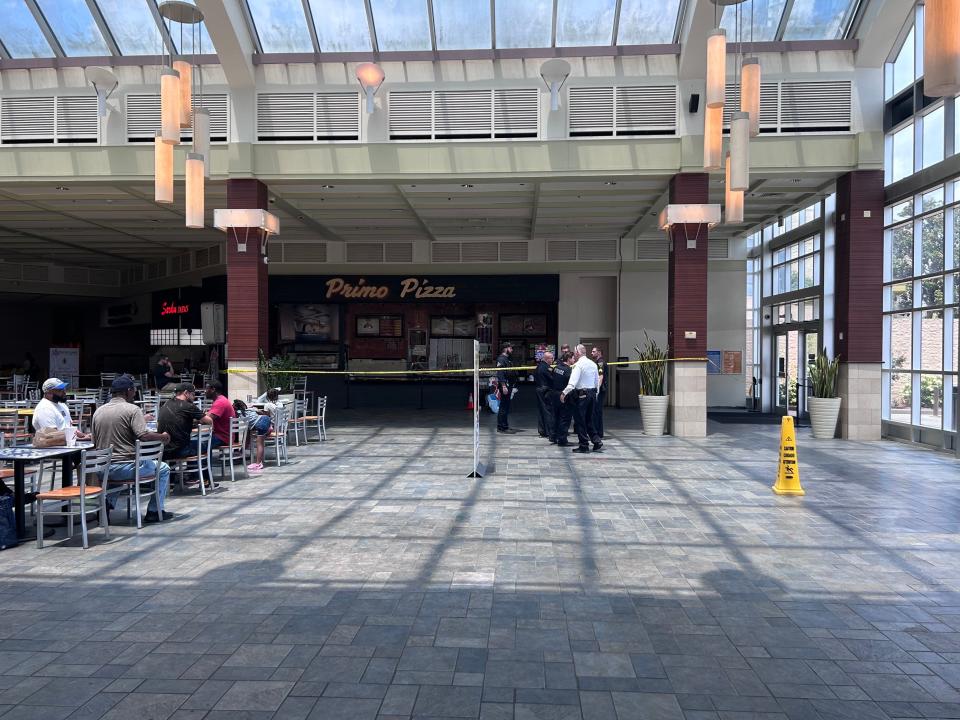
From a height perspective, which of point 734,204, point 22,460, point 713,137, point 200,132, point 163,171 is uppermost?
point 200,132

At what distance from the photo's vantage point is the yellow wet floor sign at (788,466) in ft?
24.1

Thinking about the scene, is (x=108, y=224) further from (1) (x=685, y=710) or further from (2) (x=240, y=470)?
(1) (x=685, y=710)

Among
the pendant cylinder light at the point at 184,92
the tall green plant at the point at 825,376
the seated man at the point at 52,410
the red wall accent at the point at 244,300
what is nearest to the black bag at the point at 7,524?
the seated man at the point at 52,410

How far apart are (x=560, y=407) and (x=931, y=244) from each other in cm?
675

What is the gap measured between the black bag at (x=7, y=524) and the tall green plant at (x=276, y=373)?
275 inches

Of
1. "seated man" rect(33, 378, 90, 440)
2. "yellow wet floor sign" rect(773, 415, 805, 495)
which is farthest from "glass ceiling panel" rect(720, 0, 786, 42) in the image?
"seated man" rect(33, 378, 90, 440)

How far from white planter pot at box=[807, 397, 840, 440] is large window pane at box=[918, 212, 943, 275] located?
8.75ft

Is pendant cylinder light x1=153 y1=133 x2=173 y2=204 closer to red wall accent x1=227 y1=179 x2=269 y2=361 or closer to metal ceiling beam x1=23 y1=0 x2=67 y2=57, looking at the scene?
red wall accent x1=227 y1=179 x2=269 y2=361

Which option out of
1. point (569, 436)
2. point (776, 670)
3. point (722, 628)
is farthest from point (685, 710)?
point (569, 436)

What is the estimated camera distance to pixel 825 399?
12.1 metres

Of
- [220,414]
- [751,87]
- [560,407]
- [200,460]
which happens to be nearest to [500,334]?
[560,407]

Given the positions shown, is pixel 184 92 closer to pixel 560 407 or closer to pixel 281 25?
pixel 281 25

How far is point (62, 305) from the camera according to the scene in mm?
27938

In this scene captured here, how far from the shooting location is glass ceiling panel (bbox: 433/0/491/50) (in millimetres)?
11492
